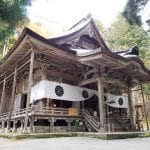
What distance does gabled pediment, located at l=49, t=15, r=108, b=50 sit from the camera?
16.1 m

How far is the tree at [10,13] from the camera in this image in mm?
4969

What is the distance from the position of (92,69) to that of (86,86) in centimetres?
222

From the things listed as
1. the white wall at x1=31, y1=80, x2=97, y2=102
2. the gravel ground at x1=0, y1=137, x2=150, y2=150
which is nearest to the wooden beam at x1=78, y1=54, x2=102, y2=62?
the white wall at x1=31, y1=80, x2=97, y2=102

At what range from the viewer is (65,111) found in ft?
42.8

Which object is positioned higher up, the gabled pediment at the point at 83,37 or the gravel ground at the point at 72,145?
the gabled pediment at the point at 83,37

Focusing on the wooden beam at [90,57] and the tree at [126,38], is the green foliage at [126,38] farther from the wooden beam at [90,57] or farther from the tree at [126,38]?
the wooden beam at [90,57]

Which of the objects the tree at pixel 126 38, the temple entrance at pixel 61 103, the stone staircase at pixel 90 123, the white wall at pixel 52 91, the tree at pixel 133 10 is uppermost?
the tree at pixel 126 38

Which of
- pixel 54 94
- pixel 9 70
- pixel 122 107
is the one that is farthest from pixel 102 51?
A: pixel 9 70

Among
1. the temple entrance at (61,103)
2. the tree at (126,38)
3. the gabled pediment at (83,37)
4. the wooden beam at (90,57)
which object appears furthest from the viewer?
the tree at (126,38)

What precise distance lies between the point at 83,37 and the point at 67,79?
4860mm

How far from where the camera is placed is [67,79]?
15.0m

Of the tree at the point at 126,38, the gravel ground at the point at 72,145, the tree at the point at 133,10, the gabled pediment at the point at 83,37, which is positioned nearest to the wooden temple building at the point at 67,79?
the gabled pediment at the point at 83,37

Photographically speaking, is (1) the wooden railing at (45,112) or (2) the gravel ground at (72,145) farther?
(1) the wooden railing at (45,112)

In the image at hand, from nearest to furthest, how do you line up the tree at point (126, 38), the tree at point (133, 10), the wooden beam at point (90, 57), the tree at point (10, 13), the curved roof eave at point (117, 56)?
the tree at point (10, 13), the tree at point (133, 10), the curved roof eave at point (117, 56), the wooden beam at point (90, 57), the tree at point (126, 38)
